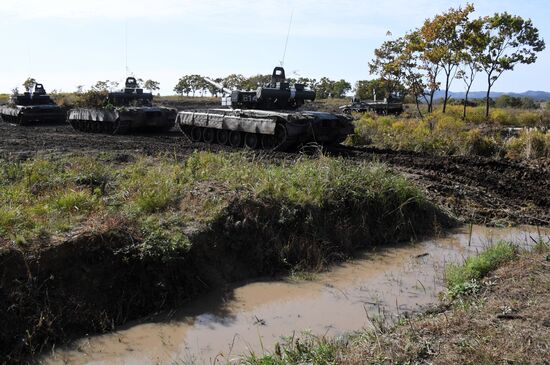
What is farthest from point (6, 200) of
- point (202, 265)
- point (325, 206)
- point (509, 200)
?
point (509, 200)

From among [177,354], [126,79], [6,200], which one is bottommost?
[177,354]

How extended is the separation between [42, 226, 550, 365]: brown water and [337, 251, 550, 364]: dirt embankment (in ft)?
3.65

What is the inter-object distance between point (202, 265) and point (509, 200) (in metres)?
6.89

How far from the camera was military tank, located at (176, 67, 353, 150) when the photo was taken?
15.9 m

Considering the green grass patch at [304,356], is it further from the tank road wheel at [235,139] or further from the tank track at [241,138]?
the tank road wheel at [235,139]

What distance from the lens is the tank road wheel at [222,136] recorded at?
18219 millimetres

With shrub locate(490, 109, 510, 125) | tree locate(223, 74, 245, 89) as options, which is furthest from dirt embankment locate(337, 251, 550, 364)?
shrub locate(490, 109, 510, 125)

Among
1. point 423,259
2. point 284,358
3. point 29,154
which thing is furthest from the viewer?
point 29,154

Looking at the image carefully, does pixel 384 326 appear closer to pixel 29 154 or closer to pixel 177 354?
pixel 177 354

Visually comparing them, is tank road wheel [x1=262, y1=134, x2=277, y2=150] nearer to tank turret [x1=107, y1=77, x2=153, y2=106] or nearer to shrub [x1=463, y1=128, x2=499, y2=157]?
shrub [x1=463, y1=128, x2=499, y2=157]

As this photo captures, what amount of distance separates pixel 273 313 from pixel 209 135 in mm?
12730

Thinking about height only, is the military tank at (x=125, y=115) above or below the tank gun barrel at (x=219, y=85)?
below

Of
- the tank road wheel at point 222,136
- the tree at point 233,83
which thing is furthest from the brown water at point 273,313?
the tree at point 233,83

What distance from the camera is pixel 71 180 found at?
Result: 9875mm
